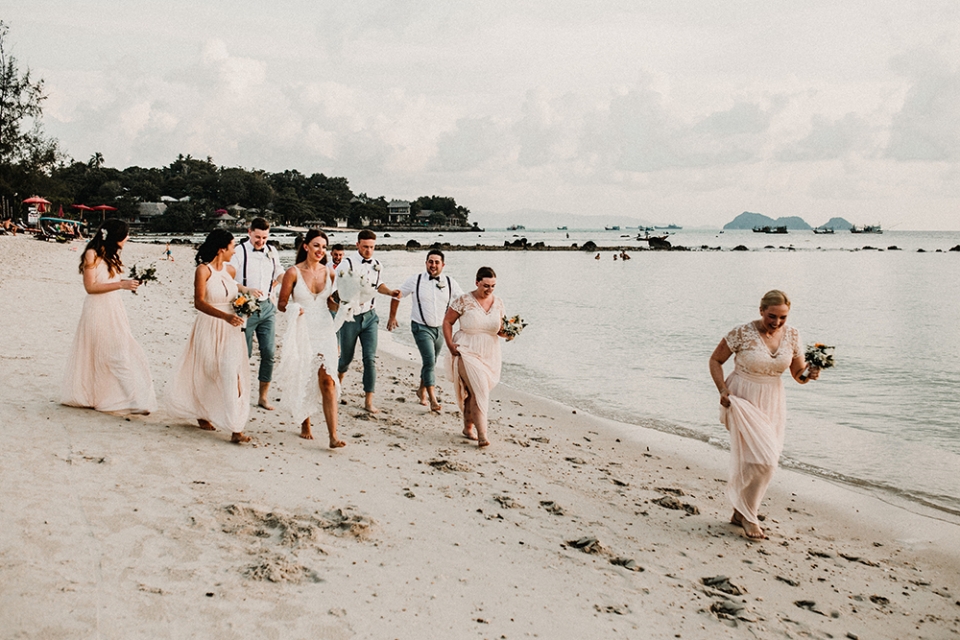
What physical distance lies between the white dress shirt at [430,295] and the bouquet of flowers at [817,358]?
4.66 m

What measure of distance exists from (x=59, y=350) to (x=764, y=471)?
9.36 metres

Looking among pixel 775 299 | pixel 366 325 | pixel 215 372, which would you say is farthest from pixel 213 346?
pixel 775 299

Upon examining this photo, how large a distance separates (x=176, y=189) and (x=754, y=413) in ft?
452

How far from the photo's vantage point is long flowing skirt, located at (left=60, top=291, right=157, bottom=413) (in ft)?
22.6

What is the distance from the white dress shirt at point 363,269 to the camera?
8.29m

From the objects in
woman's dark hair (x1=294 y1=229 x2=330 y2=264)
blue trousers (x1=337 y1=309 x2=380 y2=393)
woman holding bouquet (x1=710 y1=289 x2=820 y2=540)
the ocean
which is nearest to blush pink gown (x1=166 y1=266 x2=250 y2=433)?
woman's dark hair (x1=294 y1=229 x2=330 y2=264)

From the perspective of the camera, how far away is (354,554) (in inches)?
183

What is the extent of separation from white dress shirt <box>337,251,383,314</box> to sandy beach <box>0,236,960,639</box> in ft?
4.73

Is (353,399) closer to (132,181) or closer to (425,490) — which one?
(425,490)

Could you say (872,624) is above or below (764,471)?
below

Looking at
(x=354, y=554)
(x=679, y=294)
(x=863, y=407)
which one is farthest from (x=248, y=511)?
(x=679, y=294)

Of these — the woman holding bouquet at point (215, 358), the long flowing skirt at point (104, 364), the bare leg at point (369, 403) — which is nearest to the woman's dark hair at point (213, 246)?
the woman holding bouquet at point (215, 358)

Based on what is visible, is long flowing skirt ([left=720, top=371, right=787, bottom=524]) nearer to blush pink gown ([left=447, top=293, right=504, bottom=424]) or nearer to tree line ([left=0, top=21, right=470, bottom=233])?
blush pink gown ([left=447, top=293, right=504, bottom=424])

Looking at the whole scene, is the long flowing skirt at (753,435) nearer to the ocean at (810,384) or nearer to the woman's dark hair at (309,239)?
the ocean at (810,384)
